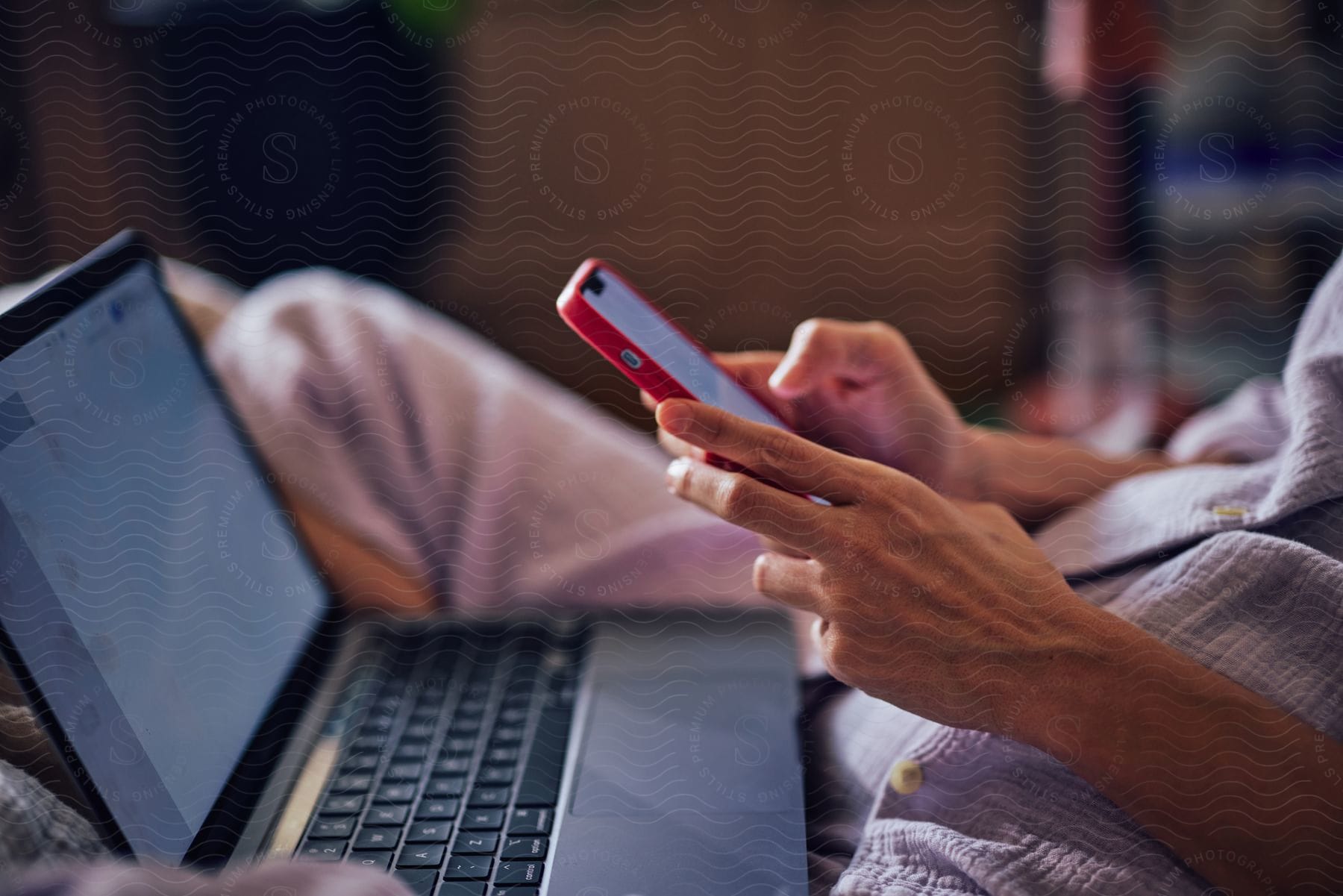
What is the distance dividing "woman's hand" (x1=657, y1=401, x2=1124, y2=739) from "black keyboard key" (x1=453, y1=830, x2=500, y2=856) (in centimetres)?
15

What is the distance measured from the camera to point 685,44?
1013 mm

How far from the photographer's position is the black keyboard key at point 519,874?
1.27ft

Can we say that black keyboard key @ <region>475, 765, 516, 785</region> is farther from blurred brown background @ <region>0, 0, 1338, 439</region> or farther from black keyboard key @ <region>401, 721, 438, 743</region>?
blurred brown background @ <region>0, 0, 1338, 439</region>

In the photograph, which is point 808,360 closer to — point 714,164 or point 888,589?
point 888,589

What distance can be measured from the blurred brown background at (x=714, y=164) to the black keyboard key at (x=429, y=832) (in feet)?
1.18

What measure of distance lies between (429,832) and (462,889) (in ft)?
0.12

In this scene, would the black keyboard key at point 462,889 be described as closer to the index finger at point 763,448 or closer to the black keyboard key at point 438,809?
the black keyboard key at point 438,809

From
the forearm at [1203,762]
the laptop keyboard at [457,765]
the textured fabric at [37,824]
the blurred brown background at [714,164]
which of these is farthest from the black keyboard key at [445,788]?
the blurred brown background at [714,164]

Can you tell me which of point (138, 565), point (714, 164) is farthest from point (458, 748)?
point (714, 164)

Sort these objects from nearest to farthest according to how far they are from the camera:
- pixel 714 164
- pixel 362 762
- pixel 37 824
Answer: pixel 37 824, pixel 362 762, pixel 714 164

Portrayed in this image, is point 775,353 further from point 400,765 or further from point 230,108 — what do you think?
point 230,108

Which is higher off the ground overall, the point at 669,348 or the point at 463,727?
the point at 669,348

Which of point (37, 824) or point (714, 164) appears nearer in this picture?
point (37, 824)

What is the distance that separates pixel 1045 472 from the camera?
2.02 ft
